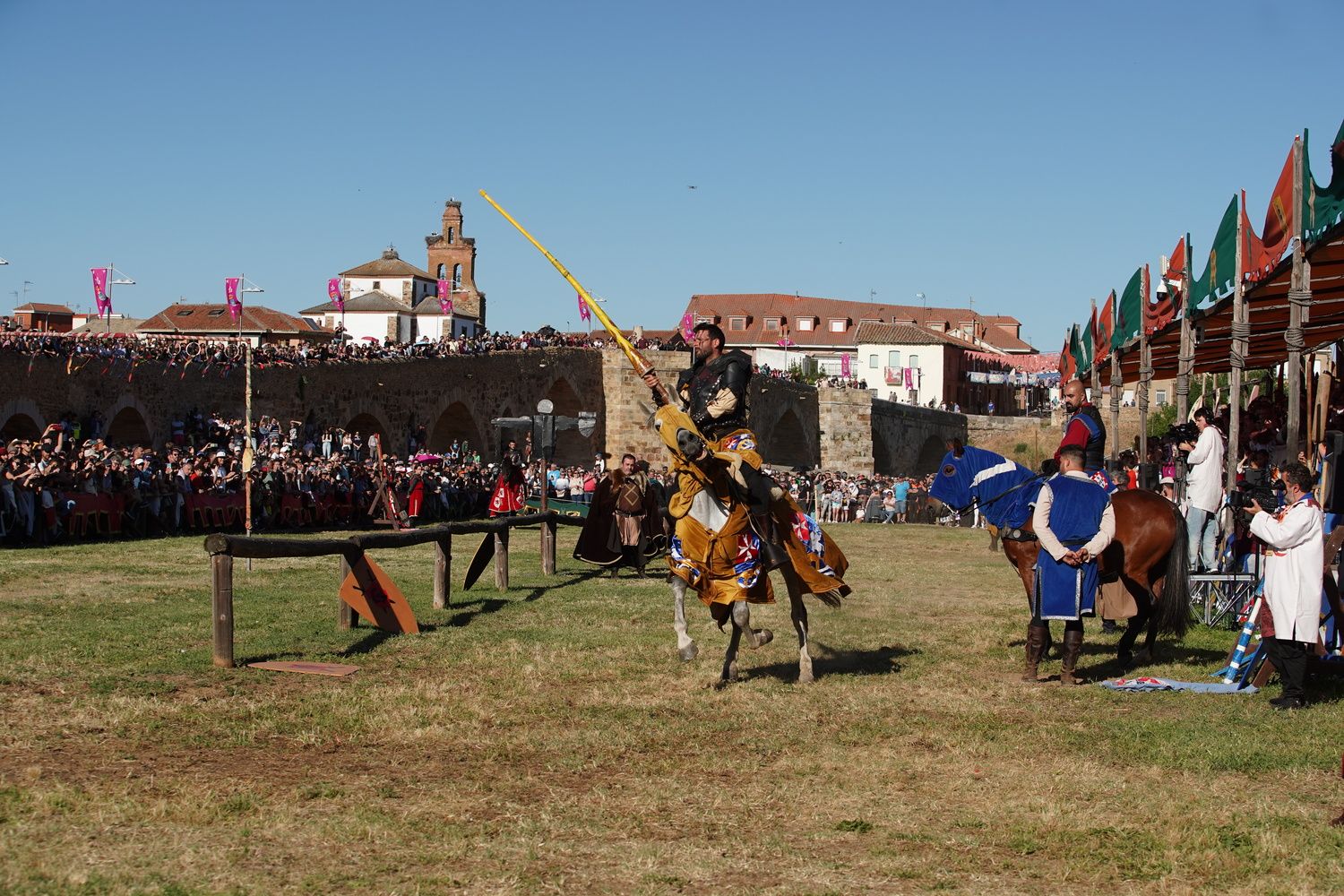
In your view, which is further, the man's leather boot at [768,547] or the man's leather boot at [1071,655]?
the man's leather boot at [1071,655]

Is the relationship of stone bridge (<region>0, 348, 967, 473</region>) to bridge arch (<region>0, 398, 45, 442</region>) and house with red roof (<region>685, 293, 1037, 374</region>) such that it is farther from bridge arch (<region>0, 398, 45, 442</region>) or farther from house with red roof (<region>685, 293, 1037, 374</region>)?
house with red roof (<region>685, 293, 1037, 374</region>)

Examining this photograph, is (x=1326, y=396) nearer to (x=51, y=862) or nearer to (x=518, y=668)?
(x=518, y=668)

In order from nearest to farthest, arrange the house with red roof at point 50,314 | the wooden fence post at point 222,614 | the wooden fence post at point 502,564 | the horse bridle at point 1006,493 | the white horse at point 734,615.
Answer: the white horse at point 734,615
the wooden fence post at point 222,614
the horse bridle at point 1006,493
the wooden fence post at point 502,564
the house with red roof at point 50,314

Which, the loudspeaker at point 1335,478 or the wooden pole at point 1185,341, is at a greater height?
the wooden pole at point 1185,341

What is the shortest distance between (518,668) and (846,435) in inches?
2728

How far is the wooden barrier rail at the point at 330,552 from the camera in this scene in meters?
9.09

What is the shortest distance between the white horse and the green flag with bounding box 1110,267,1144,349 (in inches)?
472

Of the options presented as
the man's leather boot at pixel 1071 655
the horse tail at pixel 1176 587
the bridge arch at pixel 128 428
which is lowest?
the man's leather boot at pixel 1071 655

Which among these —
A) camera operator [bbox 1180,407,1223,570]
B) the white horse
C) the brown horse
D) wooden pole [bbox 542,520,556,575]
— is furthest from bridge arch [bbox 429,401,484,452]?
the white horse

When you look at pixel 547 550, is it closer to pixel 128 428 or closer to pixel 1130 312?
pixel 1130 312

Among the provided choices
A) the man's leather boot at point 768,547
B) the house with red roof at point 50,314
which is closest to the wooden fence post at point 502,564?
the man's leather boot at point 768,547

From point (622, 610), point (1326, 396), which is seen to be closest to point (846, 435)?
point (1326, 396)

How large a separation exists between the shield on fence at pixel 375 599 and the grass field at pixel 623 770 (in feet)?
0.60

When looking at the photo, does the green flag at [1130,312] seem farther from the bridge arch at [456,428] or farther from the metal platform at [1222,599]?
the bridge arch at [456,428]
